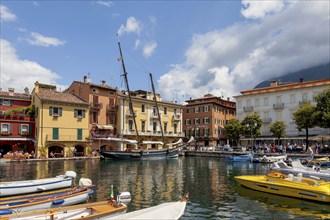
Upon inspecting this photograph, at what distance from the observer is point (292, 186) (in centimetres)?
1906

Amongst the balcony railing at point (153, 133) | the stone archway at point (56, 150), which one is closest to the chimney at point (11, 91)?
the stone archway at point (56, 150)

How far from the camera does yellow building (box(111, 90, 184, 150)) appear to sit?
64812 millimetres

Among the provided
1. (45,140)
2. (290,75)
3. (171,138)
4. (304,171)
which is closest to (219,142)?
(171,138)

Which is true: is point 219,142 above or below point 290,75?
below

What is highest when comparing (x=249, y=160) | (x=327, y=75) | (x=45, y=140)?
(x=327, y=75)

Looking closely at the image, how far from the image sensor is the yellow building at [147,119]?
213 ft

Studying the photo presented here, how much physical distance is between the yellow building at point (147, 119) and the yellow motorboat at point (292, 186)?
43.6m

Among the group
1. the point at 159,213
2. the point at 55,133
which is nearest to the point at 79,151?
the point at 55,133

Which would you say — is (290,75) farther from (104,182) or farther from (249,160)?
(104,182)

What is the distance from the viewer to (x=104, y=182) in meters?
24.9

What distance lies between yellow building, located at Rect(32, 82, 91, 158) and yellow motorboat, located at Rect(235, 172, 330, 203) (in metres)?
39.3

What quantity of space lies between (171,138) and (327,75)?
333ft

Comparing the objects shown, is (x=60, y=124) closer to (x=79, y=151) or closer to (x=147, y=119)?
(x=79, y=151)

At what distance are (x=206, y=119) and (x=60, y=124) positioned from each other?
1494 inches
